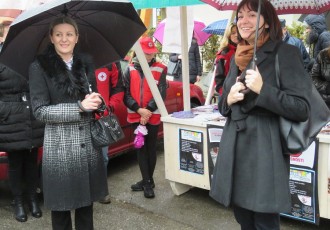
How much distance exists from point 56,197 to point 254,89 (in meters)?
1.50

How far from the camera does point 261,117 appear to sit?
7.28 ft

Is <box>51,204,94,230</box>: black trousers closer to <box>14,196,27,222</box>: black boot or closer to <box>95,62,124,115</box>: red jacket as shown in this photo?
<box>14,196,27,222</box>: black boot

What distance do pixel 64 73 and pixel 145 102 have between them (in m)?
1.89

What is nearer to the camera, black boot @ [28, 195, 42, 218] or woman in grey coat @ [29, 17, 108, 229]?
woman in grey coat @ [29, 17, 108, 229]

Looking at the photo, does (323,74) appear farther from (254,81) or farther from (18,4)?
(18,4)

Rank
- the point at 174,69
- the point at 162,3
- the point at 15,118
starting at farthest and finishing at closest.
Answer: the point at 174,69 → the point at 15,118 → the point at 162,3

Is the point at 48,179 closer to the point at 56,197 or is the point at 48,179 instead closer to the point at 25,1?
the point at 56,197

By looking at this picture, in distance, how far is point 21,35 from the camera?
2.72 meters

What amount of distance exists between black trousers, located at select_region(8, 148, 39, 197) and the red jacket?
2.89 feet

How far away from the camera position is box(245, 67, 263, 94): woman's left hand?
2.07m

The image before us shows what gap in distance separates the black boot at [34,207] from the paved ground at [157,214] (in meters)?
0.05

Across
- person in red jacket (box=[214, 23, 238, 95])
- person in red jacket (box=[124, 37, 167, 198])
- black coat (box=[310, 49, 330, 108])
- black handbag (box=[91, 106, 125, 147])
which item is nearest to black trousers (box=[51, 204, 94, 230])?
black handbag (box=[91, 106, 125, 147])

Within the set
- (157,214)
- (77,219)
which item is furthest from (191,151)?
(77,219)

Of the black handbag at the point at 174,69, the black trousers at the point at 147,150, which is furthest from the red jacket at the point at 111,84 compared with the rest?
the black handbag at the point at 174,69
